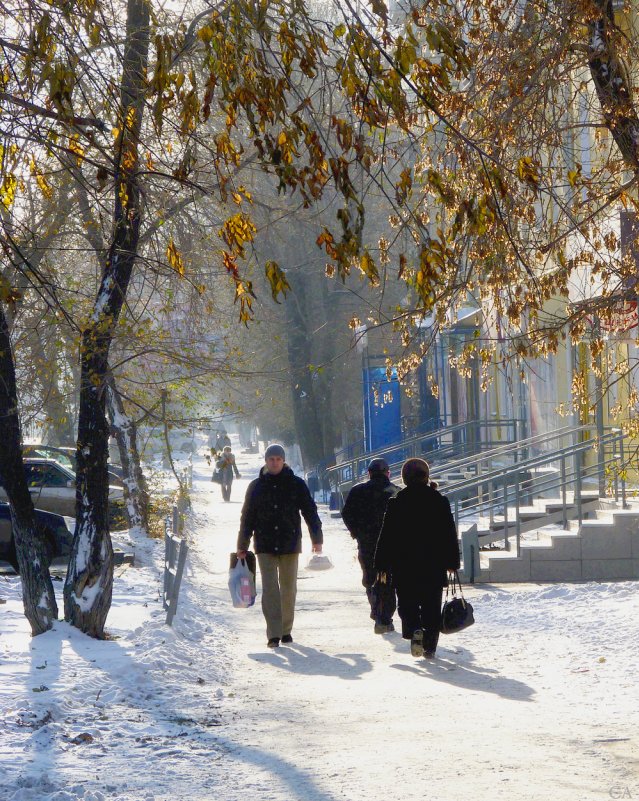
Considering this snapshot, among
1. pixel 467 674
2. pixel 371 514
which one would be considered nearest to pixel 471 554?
pixel 371 514

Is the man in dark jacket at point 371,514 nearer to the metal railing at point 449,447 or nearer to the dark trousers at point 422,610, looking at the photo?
the dark trousers at point 422,610

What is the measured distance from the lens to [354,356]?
35.9 metres

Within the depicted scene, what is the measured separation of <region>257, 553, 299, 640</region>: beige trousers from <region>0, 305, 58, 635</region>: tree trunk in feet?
5.69

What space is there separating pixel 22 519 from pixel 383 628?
3162mm

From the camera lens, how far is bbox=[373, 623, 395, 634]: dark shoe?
34.2ft

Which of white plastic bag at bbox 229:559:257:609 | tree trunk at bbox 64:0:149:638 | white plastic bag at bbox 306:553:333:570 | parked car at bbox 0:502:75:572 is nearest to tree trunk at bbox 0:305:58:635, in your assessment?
tree trunk at bbox 64:0:149:638

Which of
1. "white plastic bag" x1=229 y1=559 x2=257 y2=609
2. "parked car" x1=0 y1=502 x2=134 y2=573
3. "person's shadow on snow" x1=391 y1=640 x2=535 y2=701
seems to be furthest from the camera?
"parked car" x1=0 y1=502 x2=134 y2=573

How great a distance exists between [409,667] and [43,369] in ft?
18.6

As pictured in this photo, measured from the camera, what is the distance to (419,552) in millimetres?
9070

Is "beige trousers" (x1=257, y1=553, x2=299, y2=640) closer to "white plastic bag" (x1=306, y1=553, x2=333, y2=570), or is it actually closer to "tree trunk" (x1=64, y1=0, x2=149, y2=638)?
"tree trunk" (x1=64, y1=0, x2=149, y2=638)

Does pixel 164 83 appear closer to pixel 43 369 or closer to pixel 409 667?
pixel 409 667

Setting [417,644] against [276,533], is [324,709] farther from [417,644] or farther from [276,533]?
[276,533]

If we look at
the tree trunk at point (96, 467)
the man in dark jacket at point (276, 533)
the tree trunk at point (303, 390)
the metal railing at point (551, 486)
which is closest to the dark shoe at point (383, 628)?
the man in dark jacket at point (276, 533)

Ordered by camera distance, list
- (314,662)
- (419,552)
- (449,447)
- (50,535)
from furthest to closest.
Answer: (449,447)
(50,535)
(314,662)
(419,552)
